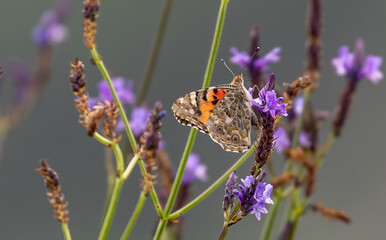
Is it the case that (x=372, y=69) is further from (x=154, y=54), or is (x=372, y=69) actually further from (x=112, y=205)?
(x=112, y=205)

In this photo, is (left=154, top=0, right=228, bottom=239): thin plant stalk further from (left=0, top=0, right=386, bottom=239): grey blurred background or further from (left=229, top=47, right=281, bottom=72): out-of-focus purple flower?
(left=0, top=0, right=386, bottom=239): grey blurred background

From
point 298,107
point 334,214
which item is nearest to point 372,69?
point 298,107

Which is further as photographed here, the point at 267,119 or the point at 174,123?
the point at 174,123

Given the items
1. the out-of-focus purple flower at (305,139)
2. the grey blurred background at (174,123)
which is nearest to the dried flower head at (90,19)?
the out-of-focus purple flower at (305,139)

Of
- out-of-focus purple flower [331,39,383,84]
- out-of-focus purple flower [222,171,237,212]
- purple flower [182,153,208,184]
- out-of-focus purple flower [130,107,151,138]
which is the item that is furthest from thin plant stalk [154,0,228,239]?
out-of-focus purple flower [331,39,383,84]

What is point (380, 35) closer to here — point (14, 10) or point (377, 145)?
point (377, 145)

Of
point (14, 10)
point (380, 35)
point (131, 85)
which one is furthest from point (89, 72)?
point (131, 85)

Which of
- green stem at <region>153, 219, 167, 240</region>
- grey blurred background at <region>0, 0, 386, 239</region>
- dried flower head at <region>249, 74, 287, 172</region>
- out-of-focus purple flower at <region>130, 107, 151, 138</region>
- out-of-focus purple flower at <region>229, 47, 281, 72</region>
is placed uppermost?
grey blurred background at <region>0, 0, 386, 239</region>
